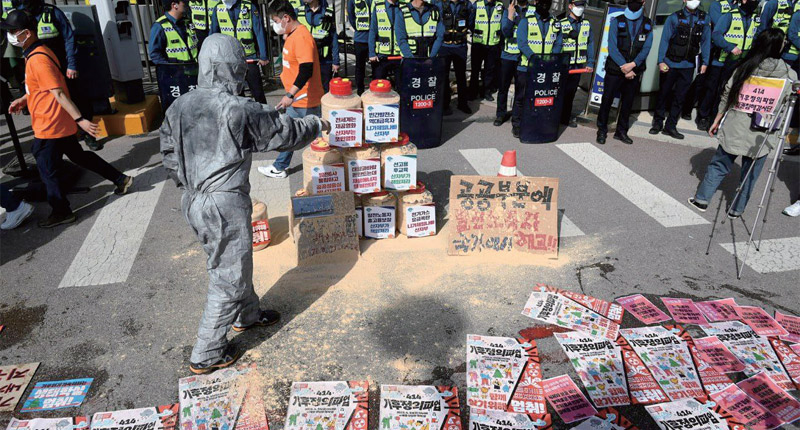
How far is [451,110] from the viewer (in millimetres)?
10398

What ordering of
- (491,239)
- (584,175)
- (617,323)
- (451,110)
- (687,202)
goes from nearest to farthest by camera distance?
(617,323) → (491,239) → (687,202) → (584,175) → (451,110)

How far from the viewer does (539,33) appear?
830cm

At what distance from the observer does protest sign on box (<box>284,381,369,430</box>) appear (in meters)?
3.48

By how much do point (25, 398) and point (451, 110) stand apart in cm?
823

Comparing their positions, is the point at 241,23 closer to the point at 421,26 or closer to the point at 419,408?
the point at 421,26

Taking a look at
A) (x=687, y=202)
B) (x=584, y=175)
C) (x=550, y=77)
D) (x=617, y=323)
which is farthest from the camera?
(x=550, y=77)

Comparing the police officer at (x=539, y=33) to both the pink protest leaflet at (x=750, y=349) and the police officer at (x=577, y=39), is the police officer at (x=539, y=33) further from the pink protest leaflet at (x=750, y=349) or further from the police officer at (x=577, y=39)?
the pink protest leaflet at (x=750, y=349)

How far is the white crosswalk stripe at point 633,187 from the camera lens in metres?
6.34

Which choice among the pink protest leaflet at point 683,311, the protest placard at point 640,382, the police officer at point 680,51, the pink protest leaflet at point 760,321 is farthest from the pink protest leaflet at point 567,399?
the police officer at point 680,51

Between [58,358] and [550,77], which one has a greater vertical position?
[550,77]

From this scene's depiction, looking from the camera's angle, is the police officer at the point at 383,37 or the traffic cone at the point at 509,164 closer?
the traffic cone at the point at 509,164

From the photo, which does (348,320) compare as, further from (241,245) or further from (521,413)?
(521,413)

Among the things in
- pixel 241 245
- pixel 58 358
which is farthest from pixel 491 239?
pixel 58 358

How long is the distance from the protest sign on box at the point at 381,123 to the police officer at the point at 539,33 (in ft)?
12.4
